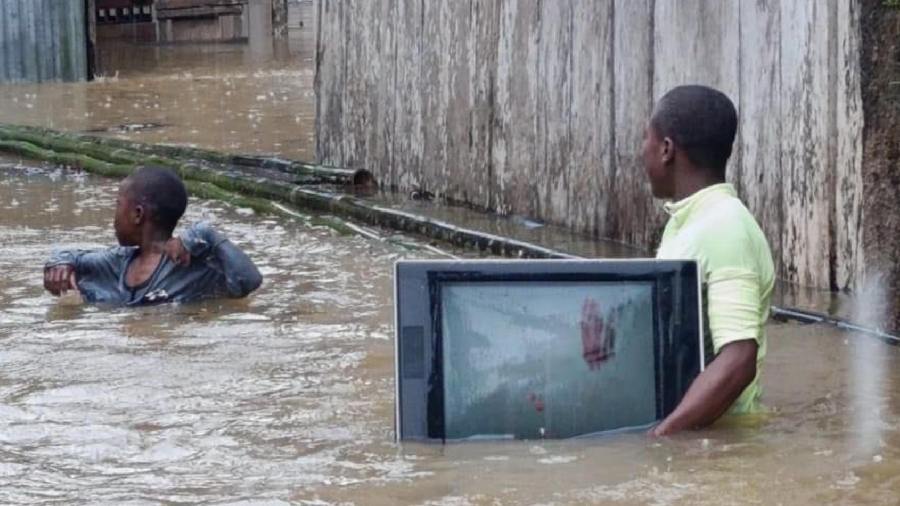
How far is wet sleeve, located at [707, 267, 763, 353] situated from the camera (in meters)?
4.26

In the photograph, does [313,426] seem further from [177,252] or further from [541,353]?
[177,252]

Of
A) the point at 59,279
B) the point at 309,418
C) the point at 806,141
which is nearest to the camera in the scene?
the point at 309,418

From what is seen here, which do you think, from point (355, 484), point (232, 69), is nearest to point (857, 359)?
point (355, 484)

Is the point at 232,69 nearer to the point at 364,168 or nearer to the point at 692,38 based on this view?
the point at 364,168

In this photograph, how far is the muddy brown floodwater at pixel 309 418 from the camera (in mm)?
4199

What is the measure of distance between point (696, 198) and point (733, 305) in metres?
0.33

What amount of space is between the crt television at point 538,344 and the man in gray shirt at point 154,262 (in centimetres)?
287

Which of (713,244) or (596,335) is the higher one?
(713,244)

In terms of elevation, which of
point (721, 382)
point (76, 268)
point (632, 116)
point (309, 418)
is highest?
point (632, 116)

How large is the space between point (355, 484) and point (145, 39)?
84.7 ft

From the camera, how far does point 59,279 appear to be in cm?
711

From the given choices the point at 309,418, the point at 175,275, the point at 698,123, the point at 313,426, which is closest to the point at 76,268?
the point at 175,275

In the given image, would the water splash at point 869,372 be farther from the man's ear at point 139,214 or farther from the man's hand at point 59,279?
the man's hand at point 59,279

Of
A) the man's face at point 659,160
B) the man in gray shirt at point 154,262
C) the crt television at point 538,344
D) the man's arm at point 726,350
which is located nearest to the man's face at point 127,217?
the man in gray shirt at point 154,262
